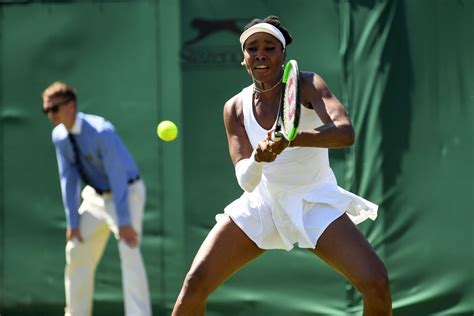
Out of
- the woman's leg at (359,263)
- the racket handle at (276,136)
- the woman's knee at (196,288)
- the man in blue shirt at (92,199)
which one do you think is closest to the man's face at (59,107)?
the man in blue shirt at (92,199)

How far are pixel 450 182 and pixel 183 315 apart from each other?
10.3ft

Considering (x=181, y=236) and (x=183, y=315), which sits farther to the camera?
(x=181, y=236)

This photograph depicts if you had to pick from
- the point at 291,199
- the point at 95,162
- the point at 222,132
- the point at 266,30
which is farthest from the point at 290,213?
the point at 222,132

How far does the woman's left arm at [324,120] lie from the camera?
469 centimetres

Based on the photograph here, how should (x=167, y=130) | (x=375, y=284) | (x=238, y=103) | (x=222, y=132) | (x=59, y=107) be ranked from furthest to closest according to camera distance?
(x=222, y=132) < (x=167, y=130) < (x=59, y=107) < (x=238, y=103) < (x=375, y=284)

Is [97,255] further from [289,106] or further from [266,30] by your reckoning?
[289,106]

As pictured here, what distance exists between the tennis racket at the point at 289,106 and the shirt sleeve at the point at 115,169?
242 cm

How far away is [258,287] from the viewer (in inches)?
306

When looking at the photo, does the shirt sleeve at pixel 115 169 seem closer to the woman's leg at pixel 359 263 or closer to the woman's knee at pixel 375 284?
the woman's leg at pixel 359 263

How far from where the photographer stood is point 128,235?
23.8 feet

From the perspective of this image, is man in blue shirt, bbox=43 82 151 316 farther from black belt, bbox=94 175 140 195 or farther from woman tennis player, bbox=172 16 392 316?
woman tennis player, bbox=172 16 392 316

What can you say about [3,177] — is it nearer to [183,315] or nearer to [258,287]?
[258,287]

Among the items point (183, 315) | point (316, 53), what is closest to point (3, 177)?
point (316, 53)

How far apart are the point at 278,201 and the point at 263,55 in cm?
69
